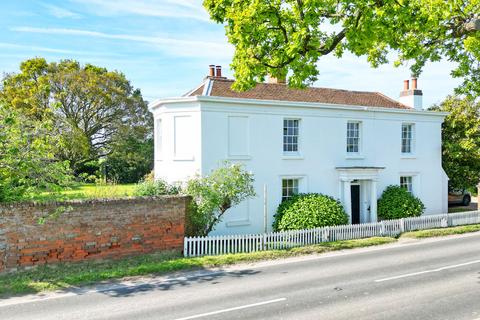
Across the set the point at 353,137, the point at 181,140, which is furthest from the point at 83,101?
the point at 353,137

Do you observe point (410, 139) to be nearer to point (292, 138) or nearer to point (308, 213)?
Result: point (292, 138)

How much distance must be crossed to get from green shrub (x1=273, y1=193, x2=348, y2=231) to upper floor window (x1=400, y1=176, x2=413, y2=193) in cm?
668

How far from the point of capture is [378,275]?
13.1m

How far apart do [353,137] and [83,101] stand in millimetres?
34310

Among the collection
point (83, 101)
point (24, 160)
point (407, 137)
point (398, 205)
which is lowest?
point (398, 205)

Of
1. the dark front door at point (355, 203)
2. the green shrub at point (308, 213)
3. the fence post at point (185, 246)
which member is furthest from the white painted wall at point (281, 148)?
the fence post at point (185, 246)

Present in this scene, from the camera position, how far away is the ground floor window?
21.8 m

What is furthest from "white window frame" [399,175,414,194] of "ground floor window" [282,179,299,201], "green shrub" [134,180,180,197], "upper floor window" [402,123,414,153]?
"green shrub" [134,180,180,197]

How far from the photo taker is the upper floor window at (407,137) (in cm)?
2564

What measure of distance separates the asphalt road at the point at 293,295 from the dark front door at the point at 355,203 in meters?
8.48

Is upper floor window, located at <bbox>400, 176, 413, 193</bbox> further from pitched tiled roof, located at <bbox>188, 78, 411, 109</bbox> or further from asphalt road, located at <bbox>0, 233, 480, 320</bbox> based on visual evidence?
asphalt road, located at <bbox>0, 233, 480, 320</bbox>

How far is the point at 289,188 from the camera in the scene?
2197 centimetres

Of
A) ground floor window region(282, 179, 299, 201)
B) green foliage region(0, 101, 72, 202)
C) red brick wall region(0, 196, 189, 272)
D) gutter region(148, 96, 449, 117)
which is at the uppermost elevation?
gutter region(148, 96, 449, 117)

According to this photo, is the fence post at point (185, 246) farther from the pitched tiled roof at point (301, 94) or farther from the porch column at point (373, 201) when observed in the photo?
the porch column at point (373, 201)
